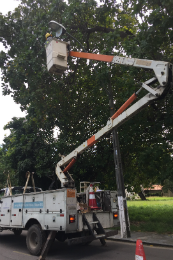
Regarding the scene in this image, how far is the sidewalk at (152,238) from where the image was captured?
8.13m

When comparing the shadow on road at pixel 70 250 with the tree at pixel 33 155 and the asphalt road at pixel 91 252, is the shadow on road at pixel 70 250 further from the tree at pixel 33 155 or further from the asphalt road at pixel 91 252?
the tree at pixel 33 155

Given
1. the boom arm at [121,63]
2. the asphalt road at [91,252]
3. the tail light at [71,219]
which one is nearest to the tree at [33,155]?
the asphalt road at [91,252]

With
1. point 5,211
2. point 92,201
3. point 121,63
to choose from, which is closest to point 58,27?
point 121,63

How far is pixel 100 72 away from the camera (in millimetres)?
10023

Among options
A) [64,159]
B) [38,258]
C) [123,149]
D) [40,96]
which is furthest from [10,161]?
[38,258]

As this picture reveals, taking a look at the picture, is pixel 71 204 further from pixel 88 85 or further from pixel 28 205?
pixel 88 85

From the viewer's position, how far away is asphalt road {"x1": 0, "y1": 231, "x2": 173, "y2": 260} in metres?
6.57

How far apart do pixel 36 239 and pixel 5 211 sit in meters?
2.23

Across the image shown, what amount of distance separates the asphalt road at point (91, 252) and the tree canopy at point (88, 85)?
9.63 ft

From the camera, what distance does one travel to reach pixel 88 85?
47.2 ft

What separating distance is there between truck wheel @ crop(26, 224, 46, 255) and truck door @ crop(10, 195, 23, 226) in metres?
0.76

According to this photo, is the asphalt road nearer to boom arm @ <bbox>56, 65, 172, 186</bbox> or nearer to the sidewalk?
the sidewalk

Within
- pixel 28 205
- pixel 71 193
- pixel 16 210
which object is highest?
pixel 71 193

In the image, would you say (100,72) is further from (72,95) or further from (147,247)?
(147,247)
